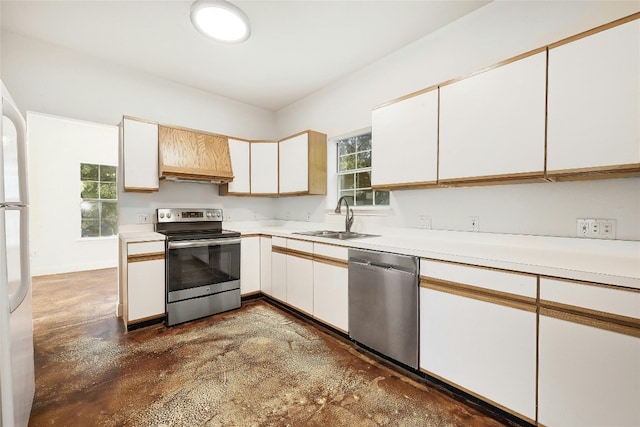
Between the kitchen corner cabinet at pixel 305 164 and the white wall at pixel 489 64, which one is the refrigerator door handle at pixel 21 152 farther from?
the white wall at pixel 489 64

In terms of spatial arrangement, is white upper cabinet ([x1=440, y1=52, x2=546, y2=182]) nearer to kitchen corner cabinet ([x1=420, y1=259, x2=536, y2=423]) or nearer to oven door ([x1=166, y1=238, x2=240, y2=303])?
kitchen corner cabinet ([x1=420, y1=259, x2=536, y2=423])

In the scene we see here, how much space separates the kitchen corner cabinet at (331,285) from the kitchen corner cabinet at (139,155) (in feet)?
6.40

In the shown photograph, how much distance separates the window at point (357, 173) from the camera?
10.1 feet

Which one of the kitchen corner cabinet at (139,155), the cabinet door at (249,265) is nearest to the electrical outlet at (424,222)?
the cabinet door at (249,265)

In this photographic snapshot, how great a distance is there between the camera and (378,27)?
237 centimetres

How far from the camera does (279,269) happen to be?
123 inches

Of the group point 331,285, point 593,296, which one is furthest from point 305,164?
point 593,296

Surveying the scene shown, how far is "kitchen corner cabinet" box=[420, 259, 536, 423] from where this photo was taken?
4.52 feet

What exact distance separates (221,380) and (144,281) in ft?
4.44

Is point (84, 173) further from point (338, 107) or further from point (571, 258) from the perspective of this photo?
point (571, 258)

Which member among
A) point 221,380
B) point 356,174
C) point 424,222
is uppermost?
point 356,174

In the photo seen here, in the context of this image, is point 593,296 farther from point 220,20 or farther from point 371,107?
point 220,20

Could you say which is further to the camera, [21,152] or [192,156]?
[192,156]

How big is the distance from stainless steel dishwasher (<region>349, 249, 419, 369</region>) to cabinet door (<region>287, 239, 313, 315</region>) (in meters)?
0.56
